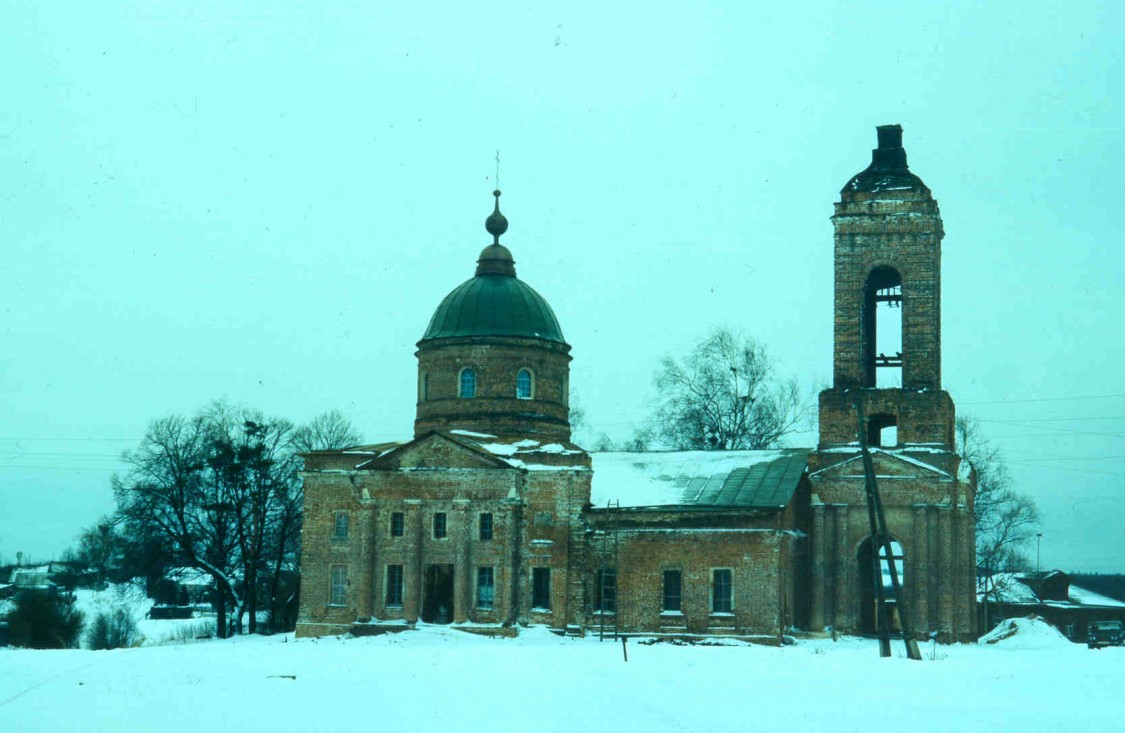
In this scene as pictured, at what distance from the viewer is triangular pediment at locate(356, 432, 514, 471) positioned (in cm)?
4072

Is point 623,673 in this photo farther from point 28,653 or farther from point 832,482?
point 832,482

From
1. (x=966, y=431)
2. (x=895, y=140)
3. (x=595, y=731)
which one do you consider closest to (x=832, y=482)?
(x=895, y=140)

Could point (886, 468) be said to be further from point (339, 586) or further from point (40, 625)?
point (40, 625)

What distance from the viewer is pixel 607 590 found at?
4062 cm

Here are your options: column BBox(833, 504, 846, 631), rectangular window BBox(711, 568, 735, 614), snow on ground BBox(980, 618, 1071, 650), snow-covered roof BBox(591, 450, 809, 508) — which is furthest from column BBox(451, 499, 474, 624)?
snow on ground BBox(980, 618, 1071, 650)

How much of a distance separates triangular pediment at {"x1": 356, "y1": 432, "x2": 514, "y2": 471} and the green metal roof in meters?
4.66

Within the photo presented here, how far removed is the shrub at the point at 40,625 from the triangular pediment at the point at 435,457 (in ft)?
48.9

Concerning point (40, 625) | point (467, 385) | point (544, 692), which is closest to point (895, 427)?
point (467, 385)

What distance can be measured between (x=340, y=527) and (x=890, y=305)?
16.4 metres

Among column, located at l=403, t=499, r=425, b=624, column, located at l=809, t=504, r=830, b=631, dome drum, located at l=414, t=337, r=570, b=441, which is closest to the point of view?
column, located at l=809, t=504, r=830, b=631

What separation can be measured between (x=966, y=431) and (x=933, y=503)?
589 inches

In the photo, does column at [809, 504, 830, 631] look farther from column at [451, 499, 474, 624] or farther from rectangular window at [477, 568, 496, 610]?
column at [451, 499, 474, 624]

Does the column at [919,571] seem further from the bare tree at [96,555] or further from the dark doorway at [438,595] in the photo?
the bare tree at [96,555]

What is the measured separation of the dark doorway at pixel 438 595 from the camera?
134 feet
